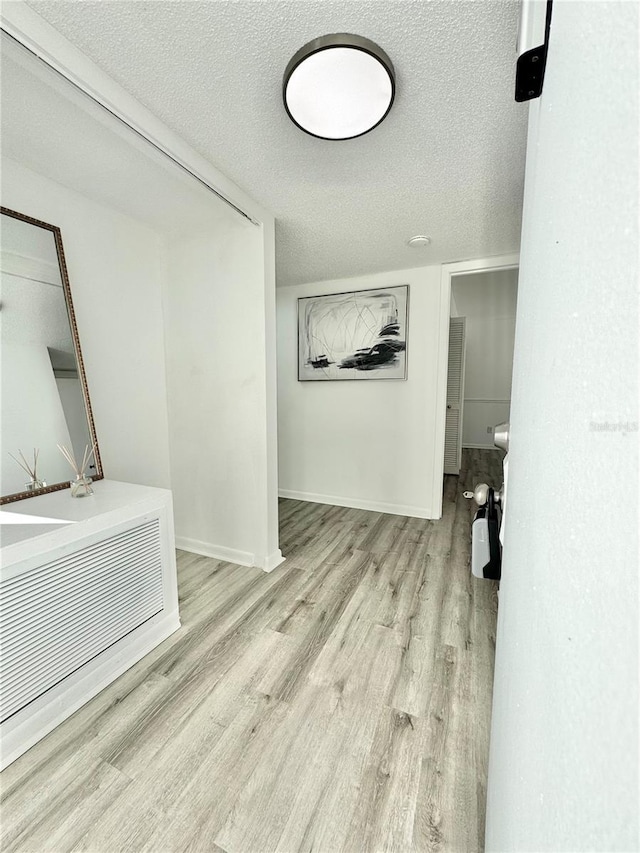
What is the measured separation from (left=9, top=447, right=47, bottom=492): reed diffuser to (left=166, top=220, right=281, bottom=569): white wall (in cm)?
97

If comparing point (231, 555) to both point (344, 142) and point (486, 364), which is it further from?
point (486, 364)

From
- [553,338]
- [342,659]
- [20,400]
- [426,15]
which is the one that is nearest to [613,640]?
[553,338]

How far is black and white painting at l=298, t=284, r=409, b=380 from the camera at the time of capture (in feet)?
10.3

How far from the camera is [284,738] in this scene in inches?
47.6

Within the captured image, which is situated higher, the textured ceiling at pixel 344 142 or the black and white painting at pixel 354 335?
the textured ceiling at pixel 344 142

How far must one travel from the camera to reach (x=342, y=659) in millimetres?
1554

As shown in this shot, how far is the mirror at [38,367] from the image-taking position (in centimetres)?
156

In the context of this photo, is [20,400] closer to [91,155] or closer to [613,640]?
[91,155]

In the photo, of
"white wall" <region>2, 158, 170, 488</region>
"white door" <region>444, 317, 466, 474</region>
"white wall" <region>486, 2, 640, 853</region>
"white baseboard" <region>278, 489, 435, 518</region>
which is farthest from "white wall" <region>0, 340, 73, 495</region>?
"white door" <region>444, 317, 466, 474</region>

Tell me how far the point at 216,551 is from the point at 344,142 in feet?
8.06

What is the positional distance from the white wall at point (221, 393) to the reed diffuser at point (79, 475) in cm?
75

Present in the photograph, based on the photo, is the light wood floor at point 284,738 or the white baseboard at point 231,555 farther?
the white baseboard at point 231,555

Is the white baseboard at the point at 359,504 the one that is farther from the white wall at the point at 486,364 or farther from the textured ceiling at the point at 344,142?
the white wall at the point at 486,364

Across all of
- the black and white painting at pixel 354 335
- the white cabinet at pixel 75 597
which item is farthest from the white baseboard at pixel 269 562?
the black and white painting at pixel 354 335
